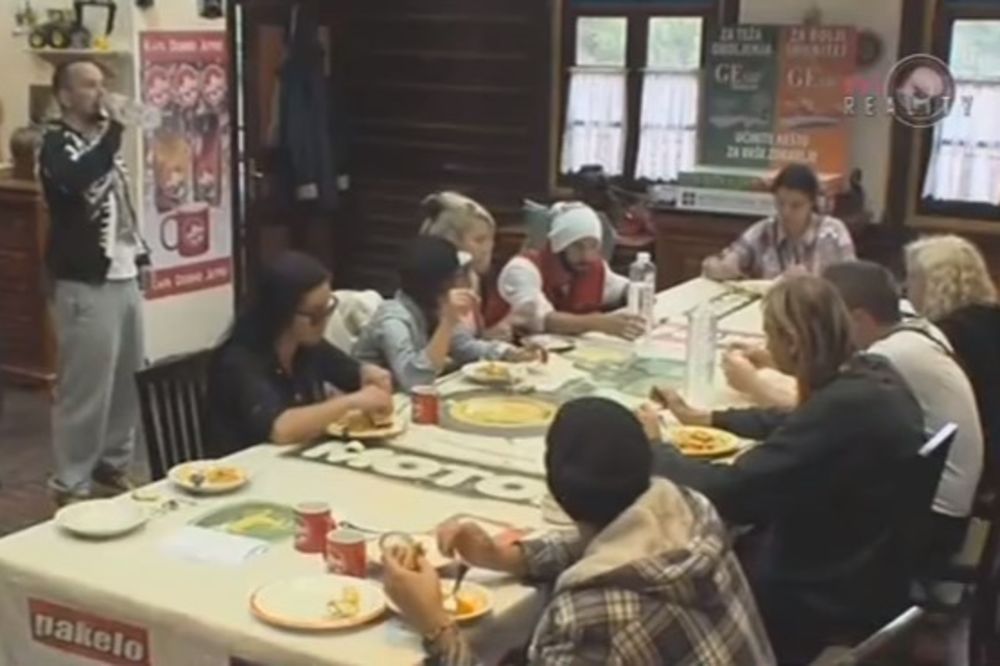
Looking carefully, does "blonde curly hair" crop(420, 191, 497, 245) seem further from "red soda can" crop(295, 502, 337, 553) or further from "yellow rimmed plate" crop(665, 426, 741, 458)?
"red soda can" crop(295, 502, 337, 553)

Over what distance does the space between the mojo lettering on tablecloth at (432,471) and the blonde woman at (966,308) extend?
1412mm

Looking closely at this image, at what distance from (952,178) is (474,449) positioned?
349 centimetres

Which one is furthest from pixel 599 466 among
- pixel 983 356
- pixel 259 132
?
pixel 259 132

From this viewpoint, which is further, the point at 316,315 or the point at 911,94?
the point at 911,94

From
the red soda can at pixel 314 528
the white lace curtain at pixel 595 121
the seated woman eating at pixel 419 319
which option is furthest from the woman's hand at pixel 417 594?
the white lace curtain at pixel 595 121

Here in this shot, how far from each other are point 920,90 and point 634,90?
1.32 m

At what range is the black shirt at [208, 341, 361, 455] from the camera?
279 centimetres

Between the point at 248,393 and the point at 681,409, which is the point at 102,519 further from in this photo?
the point at 681,409

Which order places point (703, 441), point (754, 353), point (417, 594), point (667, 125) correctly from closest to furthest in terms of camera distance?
point (417, 594) < point (703, 441) < point (754, 353) < point (667, 125)

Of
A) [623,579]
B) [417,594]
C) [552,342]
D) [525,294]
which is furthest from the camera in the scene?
[525,294]

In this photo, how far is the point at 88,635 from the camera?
2088mm

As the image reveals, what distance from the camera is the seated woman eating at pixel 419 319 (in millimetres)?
3338

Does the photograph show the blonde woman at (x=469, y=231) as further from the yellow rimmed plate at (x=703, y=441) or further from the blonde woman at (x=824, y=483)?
the blonde woman at (x=824, y=483)

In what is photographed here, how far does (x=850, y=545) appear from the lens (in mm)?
2477
